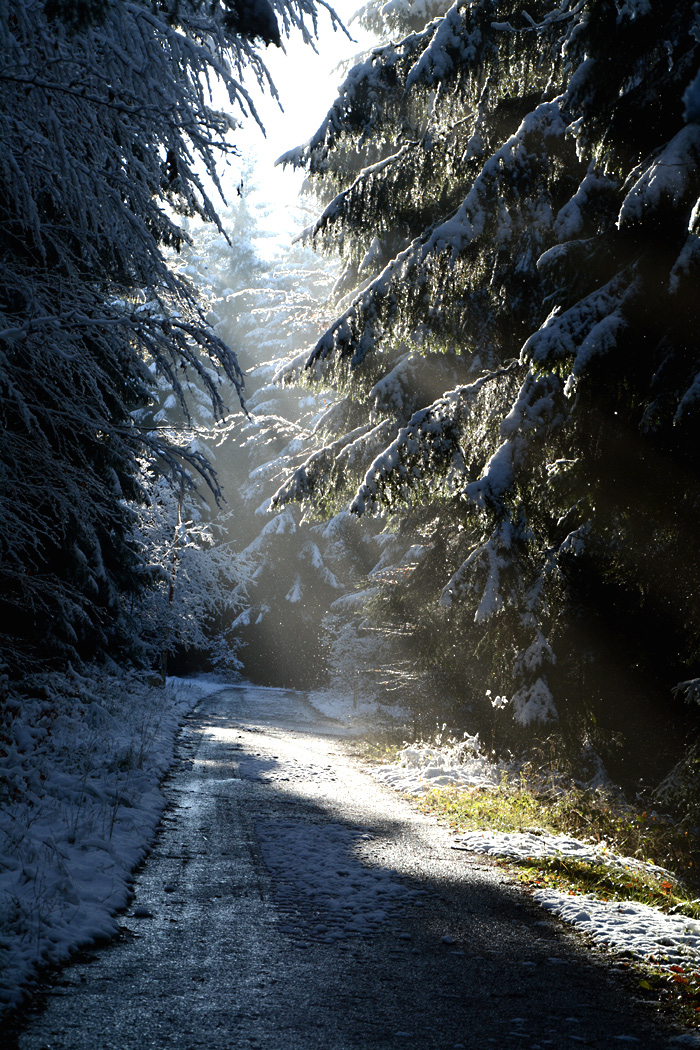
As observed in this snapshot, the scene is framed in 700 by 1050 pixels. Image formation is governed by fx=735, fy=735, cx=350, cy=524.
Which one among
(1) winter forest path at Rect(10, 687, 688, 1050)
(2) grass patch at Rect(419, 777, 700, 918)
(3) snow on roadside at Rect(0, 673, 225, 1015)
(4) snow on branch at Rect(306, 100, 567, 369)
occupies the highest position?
(4) snow on branch at Rect(306, 100, 567, 369)

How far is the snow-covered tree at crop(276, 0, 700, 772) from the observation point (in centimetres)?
577

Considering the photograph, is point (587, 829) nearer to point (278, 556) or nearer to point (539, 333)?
point (539, 333)

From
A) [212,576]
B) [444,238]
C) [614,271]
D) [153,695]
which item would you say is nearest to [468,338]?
[444,238]

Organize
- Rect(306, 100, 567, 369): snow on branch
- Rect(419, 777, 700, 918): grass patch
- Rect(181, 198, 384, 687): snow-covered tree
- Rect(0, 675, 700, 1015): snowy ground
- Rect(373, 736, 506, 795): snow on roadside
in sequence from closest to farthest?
Rect(0, 675, 700, 1015): snowy ground
Rect(419, 777, 700, 918): grass patch
Rect(306, 100, 567, 369): snow on branch
Rect(373, 736, 506, 795): snow on roadside
Rect(181, 198, 384, 687): snow-covered tree

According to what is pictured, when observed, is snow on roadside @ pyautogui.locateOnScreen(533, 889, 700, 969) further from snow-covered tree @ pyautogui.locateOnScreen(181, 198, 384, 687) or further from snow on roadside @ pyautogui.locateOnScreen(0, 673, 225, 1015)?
snow-covered tree @ pyautogui.locateOnScreen(181, 198, 384, 687)

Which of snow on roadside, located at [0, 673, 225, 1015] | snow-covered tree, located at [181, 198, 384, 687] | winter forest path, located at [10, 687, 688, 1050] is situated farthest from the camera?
snow-covered tree, located at [181, 198, 384, 687]

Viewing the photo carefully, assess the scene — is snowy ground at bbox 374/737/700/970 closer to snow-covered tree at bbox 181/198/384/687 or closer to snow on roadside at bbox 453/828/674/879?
snow on roadside at bbox 453/828/674/879

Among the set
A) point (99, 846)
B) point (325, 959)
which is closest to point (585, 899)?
point (325, 959)

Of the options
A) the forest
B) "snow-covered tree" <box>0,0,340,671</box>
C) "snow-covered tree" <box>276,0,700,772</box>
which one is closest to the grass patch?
the forest

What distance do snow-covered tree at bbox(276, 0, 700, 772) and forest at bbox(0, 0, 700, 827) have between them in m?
0.03

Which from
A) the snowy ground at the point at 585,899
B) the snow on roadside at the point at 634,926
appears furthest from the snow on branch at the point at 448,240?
the snow on roadside at the point at 634,926

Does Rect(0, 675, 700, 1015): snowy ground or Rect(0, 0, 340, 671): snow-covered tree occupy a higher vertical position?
Rect(0, 0, 340, 671): snow-covered tree

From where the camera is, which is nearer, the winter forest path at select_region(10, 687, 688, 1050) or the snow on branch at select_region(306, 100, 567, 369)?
the winter forest path at select_region(10, 687, 688, 1050)

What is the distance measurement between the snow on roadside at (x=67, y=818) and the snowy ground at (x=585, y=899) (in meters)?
3.22
